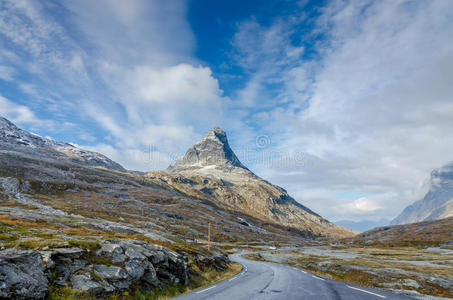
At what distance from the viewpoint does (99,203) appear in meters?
138

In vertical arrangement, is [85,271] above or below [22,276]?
below

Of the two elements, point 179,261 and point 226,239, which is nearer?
point 179,261

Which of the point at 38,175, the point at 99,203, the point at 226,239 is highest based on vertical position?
the point at 38,175

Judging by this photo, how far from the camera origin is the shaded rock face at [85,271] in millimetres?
11078

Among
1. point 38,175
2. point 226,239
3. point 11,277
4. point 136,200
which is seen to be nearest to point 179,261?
point 11,277

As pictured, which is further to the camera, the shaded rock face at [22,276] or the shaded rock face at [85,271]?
the shaded rock face at [85,271]

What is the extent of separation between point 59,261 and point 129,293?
450 centimetres

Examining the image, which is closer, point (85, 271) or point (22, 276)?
point (22, 276)

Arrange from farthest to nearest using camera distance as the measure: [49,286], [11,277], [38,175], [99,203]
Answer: [38,175], [99,203], [49,286], [11,277]

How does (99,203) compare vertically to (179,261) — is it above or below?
above

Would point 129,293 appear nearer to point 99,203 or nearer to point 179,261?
point 179,261

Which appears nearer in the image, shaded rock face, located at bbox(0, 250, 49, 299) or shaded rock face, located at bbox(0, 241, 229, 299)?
shaded rock face, located at bbox(0, 250, 49, 299)

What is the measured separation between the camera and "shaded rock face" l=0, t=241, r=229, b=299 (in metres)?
11.1

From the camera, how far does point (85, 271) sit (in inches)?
565
